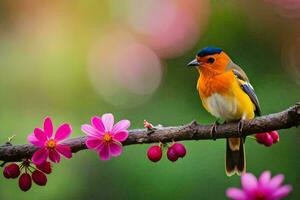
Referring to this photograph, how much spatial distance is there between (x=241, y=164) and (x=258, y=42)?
137 cm

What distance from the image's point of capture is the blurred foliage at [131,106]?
10.2 ft

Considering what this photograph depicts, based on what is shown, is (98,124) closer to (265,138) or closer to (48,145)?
(48,145)

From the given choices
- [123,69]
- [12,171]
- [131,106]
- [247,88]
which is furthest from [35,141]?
[123,69]

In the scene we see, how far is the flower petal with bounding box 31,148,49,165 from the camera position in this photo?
5.56 ft

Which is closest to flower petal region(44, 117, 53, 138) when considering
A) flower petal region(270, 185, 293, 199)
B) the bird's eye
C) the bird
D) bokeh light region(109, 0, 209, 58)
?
flower petal region(270, 185, 293, 199)

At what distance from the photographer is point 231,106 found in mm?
2518

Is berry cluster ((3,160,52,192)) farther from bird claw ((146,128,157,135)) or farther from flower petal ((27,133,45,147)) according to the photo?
bird claw ((146,128,157,135))

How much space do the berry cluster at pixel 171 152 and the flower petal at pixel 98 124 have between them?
5.5 inches

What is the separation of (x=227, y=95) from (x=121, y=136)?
93cm

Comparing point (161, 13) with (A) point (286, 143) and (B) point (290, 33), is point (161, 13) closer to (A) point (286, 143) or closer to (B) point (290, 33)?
(B) point (290, 33)

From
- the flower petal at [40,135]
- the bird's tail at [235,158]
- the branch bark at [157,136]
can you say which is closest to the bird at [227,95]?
the bird's tail at [235,158]

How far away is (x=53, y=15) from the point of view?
439 centimetres

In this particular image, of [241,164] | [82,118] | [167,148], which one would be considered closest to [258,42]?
[82,118]

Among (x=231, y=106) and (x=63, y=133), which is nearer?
(x=63, y=133)
